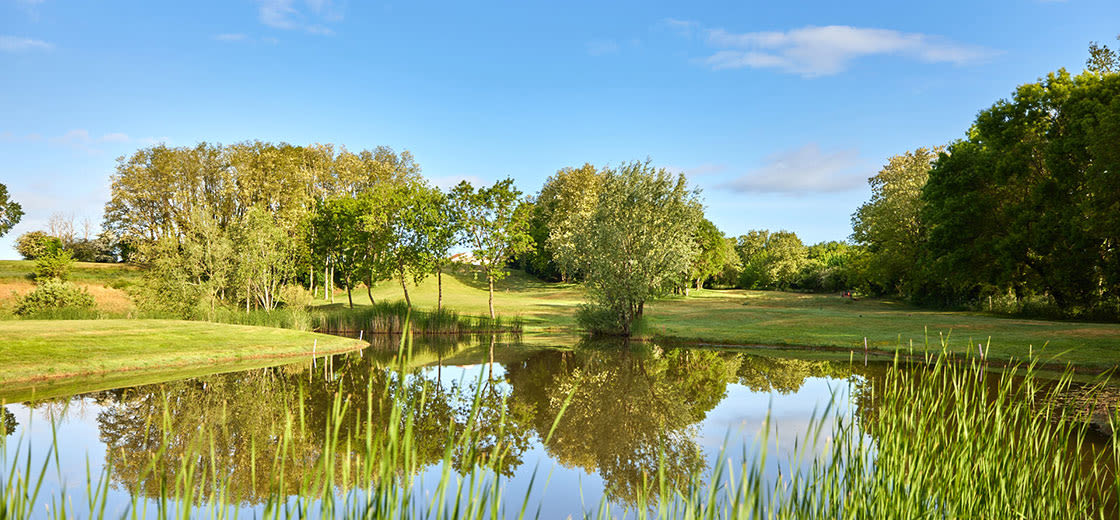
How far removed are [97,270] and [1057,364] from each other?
57819 millimetres

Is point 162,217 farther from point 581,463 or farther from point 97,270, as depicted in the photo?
point 581,463

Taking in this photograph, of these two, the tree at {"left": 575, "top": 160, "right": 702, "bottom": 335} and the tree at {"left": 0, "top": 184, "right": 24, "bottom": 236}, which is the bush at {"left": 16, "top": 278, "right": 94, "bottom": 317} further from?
the tree at {"left": 0, "top": 184, "right": 24, "bottom": 236}

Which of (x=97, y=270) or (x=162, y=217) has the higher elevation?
(x=162, y=217)

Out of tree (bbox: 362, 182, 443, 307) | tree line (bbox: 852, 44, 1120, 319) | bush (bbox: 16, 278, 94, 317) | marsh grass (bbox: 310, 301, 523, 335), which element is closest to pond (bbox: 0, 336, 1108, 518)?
marsh grass (bbox: 310, 301, 523, 335)

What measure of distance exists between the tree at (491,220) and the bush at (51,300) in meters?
18.9

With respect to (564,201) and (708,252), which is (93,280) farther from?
(708,252)

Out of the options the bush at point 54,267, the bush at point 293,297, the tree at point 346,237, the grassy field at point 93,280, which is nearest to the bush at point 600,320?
the tree at point 346,237

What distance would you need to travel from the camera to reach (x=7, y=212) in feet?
189

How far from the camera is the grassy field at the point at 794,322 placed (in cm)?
1953

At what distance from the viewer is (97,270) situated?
46.4 m

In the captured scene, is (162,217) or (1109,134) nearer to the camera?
(1109,134)

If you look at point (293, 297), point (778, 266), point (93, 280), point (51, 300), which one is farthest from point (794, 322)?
point (93, 280)

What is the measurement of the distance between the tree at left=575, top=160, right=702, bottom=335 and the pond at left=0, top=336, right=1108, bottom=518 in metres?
4.93

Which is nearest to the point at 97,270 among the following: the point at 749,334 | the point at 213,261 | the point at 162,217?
the point at 162,217
